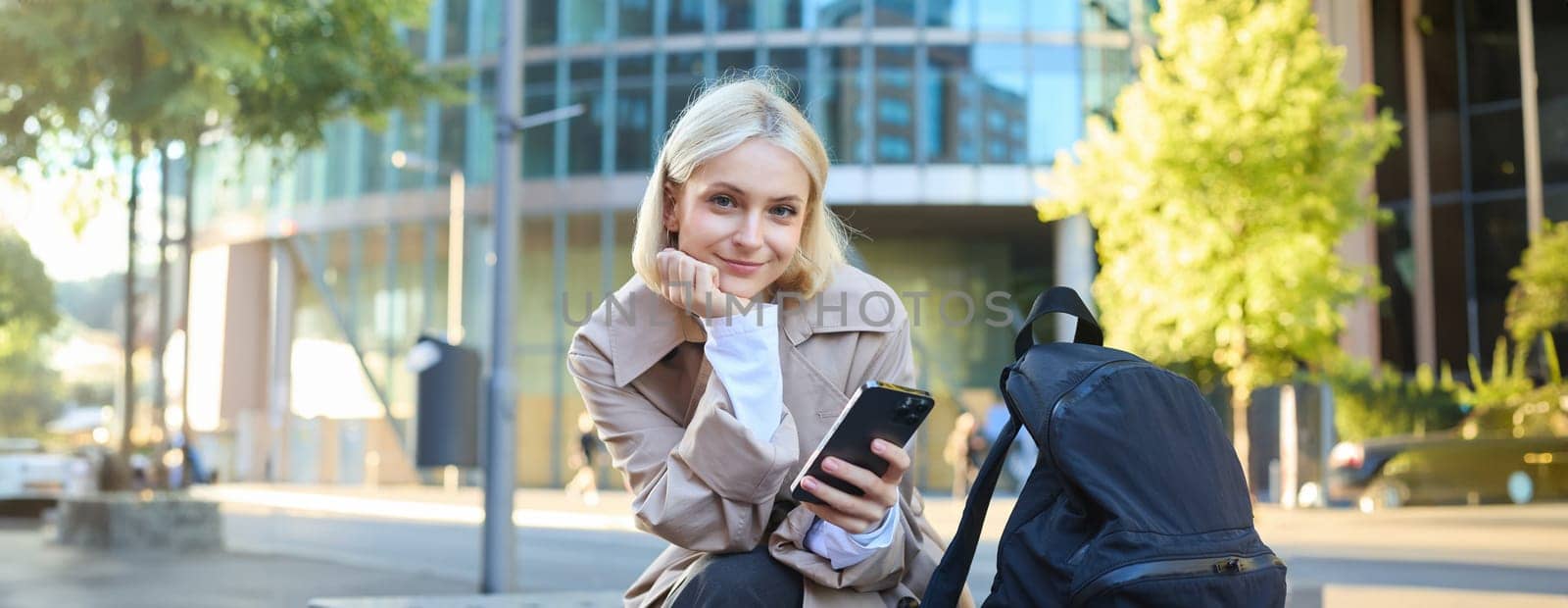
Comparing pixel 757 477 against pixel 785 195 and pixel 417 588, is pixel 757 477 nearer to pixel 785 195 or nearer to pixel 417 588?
pixel 785 195

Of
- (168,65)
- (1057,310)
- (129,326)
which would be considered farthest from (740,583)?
(129,326)

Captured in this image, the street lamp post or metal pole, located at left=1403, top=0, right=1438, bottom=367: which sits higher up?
metal pole, located at left=1403, top=0, right=1438, bottom=367

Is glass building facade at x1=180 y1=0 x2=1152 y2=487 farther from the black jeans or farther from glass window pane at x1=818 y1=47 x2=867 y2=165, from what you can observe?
the black jeans

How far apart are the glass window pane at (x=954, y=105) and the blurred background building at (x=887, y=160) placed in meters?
0.04

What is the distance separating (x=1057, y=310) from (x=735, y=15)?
97.5ft

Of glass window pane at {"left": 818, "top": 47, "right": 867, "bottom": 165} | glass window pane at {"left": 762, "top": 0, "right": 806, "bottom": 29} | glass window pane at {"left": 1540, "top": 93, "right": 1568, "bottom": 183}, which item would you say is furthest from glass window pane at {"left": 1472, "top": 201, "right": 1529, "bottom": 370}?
glass window pane at {"left": 762, "top": 0, "right": 806, "bottom": 29}

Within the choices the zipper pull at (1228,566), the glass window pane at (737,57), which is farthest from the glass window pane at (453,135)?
the zipper pull at (1228,566)

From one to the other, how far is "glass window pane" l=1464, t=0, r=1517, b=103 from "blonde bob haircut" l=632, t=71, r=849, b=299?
101 ft

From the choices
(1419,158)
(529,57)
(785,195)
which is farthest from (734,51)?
(785,195)

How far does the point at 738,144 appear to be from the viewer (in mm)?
2520

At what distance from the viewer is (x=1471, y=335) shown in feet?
102

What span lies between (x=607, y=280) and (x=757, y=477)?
30431 mm

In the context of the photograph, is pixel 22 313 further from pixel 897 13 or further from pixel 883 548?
pixel 883 548

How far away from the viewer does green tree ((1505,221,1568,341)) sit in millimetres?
24609
